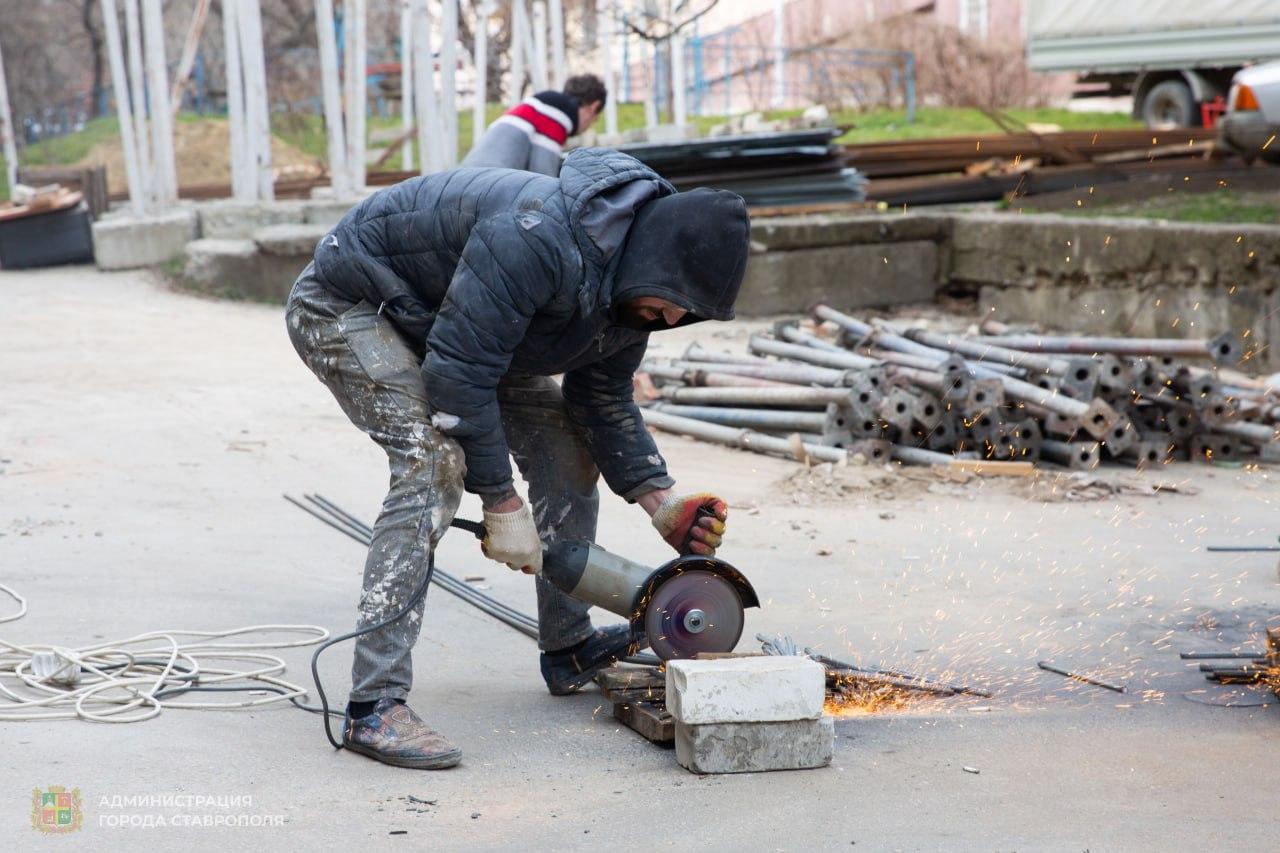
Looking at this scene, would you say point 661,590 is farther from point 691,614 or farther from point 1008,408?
point 1008,408

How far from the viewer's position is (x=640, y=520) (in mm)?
6457

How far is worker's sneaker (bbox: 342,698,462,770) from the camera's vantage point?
3.51 meters

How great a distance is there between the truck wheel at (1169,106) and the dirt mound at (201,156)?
14.4 meters

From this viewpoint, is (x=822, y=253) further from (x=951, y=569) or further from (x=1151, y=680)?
(x=1151, y=680)

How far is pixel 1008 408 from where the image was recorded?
748 cm

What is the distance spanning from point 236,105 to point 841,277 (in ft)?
19.5

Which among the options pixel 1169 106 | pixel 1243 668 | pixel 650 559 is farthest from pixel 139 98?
pixel 1169 106

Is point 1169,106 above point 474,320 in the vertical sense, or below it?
above

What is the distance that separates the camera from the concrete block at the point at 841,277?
12.3 metres

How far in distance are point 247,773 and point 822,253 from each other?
9.66 metres

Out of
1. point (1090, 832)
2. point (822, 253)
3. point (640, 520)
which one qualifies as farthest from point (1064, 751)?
point (822, 253)

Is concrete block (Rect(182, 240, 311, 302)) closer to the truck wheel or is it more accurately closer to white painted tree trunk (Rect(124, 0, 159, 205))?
white painted tree trunk (Rect(124, 0, 159, 205))

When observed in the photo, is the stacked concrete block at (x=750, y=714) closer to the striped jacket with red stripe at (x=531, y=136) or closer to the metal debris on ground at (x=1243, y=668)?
the metal debris on ground at (x=1243, y=668)

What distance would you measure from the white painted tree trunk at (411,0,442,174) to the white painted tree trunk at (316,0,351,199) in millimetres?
787
